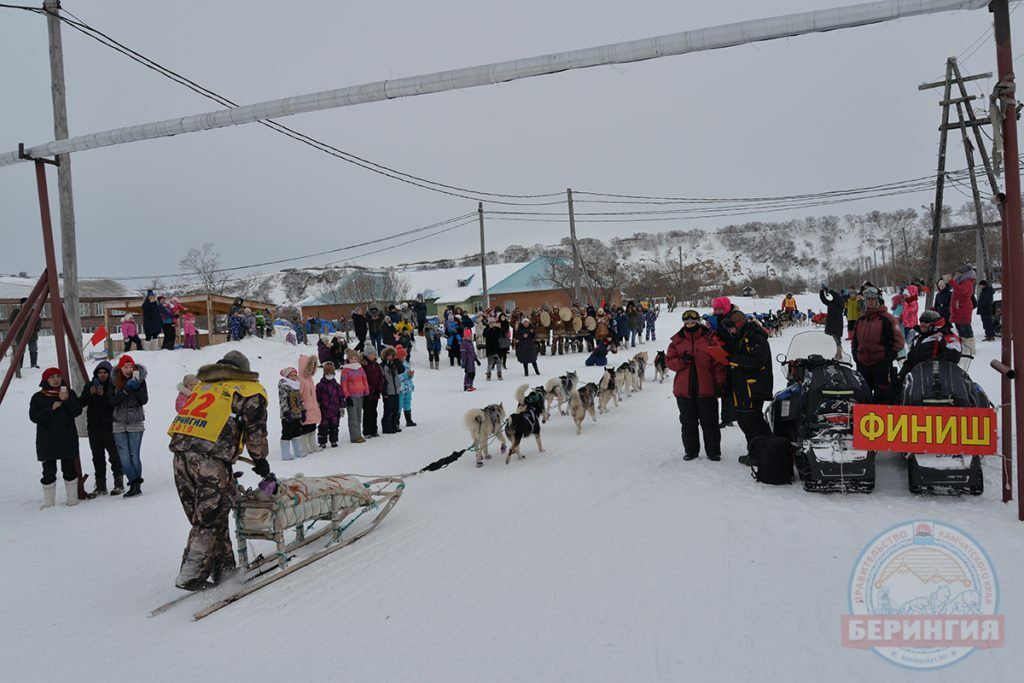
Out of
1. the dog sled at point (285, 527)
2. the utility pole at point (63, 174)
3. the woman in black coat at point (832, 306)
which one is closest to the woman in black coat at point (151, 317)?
the utility pole at point (63, 174)

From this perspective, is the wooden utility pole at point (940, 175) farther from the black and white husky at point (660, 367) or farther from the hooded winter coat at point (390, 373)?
the hooded winter coat at point (390, 373)

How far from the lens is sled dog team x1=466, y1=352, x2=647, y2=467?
309 inches

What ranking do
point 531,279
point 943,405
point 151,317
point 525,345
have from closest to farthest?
point 943,405, point 151,317, point 525,345, point 531,279

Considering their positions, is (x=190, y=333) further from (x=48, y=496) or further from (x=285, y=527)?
(x=285, y=527)

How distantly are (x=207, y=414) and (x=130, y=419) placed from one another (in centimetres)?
391

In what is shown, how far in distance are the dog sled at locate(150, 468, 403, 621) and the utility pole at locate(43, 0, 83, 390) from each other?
5601mm

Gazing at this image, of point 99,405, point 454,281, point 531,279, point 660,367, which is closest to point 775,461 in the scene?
point 99,405

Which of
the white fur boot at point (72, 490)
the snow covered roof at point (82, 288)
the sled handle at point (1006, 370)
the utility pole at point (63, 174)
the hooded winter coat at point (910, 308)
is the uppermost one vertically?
the snow covered roof at point (82, 288)

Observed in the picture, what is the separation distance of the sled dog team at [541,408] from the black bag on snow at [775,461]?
2947mm

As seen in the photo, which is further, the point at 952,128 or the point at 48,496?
the point at 952,128

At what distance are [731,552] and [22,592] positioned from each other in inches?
212

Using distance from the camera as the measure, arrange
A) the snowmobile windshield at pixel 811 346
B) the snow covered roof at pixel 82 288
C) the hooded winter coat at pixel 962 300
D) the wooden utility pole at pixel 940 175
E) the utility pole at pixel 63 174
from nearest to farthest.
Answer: the snowmobile windshield at pixel 811 346 → the utility pole at pixel 63 174 → the hooded winter coat at pixel 962 300 → the wooden utility pole at pixel 940 175 → the snow covered roof at pixel 82 288

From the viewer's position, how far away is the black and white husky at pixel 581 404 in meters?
9.33

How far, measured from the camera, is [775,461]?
587cm
